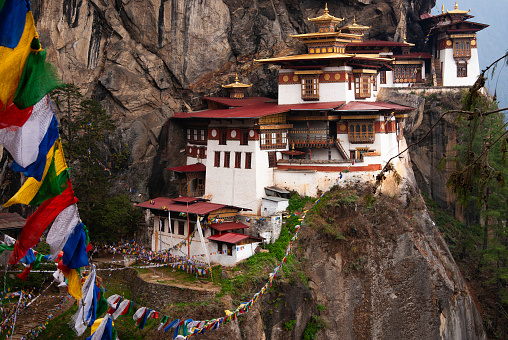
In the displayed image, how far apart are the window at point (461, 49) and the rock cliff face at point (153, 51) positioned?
16037 millimetres

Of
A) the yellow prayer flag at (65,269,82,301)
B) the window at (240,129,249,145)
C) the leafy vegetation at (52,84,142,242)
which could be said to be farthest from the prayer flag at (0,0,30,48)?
the window at (240,129,249,145)

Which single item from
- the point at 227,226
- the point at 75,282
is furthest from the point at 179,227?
the point at 75,282

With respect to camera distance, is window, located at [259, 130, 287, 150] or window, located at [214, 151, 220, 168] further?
window, located at [214, 151, 220, 168]

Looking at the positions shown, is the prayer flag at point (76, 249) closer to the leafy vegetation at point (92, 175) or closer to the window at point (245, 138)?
the leafy vegetation at point (92, 175)

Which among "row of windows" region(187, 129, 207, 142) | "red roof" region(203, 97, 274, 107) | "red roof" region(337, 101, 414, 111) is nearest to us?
"red roof" region(337, 101, 414, 111)

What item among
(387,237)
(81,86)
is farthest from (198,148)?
(387,237)

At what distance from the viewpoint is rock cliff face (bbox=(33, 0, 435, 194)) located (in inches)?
1522

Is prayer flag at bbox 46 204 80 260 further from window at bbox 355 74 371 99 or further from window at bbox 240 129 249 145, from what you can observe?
window at bbox 355 74 371 99

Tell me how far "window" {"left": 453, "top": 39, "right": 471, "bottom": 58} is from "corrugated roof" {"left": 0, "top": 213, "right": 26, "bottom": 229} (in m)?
40.8

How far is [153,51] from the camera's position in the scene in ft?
137

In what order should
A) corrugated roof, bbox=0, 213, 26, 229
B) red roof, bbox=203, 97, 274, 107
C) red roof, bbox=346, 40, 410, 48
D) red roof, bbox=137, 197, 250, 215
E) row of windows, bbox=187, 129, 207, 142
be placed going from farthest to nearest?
red roof, bbox=346, 40, 410, 48 < red roof, bbox=203, 97, 274, 107 < row of windows, bbox=187, 129, 207, 142 < red roof, bbox=137, 197, 250, 215 < corrugated roof, bbox=0, 213, 26, 229

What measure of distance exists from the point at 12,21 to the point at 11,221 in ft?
81.3

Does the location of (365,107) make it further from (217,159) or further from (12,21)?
(12,21)

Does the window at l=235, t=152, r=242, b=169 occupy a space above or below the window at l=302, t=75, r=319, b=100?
below
